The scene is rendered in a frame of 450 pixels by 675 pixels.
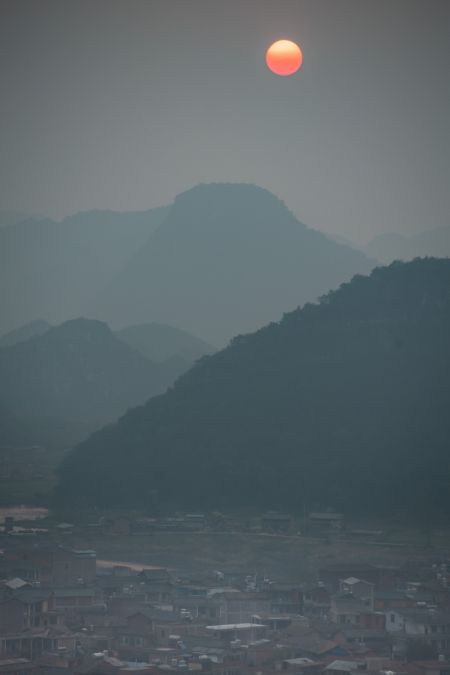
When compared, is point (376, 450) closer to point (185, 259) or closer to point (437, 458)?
point (437, 458)

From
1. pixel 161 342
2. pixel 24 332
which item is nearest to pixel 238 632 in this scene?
pixel 161 342

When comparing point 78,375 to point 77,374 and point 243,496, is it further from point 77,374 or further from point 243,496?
point 243,496

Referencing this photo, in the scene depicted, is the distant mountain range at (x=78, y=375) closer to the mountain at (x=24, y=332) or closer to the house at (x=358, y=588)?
the mountain at (x=24, y=332)

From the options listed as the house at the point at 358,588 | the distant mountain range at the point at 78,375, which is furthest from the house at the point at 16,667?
the distant mountain range at the point at 78,375

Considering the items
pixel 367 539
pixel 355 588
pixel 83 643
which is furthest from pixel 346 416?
pixel 83 643

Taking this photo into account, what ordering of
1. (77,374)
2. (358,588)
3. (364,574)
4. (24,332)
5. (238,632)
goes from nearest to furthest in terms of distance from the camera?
(238,632)
(358,588)
(364,574)
(77,374)
(24,332)
